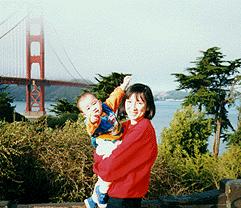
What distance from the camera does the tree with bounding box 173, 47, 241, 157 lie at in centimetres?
2164

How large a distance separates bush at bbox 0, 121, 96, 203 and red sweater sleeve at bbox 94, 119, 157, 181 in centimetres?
243

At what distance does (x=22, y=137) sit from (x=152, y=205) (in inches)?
72.7

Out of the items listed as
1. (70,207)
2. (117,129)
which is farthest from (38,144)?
(117,129)

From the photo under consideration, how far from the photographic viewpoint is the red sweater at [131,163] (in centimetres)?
287

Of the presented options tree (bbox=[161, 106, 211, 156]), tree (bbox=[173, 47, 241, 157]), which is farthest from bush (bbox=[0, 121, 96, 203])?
tree (bbox=[173, 47, 241, 157])

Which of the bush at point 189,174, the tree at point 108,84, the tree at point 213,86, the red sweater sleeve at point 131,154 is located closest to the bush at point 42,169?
the bush at point 189,174

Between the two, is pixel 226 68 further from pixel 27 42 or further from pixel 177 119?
pixel 27 42

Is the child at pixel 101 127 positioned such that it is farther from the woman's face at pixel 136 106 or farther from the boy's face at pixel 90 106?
the woman's face at pixel 136 106

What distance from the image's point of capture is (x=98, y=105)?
2.98 metres

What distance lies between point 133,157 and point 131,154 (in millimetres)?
27

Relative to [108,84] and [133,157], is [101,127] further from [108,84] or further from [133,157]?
[108,84]

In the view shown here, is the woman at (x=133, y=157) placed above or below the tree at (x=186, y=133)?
above

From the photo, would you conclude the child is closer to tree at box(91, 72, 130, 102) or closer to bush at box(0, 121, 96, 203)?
bush at box(0, 121, 96, 203)

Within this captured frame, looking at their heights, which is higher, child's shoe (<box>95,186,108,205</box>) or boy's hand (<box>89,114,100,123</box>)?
boy's hand (<box>89,114,100,123</box>)
